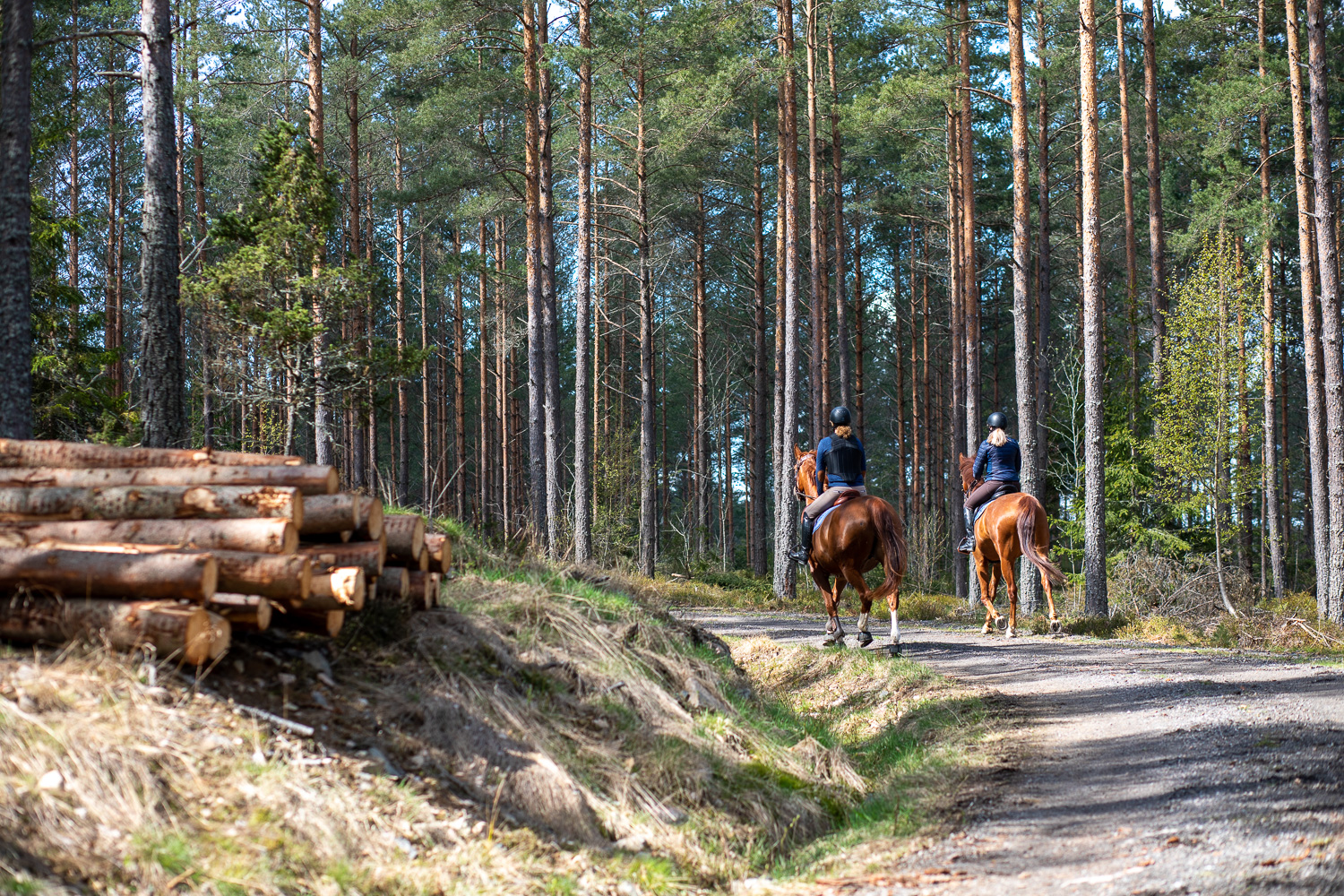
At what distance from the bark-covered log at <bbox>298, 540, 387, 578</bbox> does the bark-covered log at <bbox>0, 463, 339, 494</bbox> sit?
1.21 feet

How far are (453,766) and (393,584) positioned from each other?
1.48 m

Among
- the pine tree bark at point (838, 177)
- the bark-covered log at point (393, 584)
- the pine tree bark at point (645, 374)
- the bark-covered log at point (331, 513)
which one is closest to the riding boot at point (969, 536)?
the bark-covered log at point (393, 584)

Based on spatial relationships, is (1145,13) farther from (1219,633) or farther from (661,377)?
(661,377)

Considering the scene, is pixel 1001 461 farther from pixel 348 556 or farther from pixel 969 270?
pixel 969 270

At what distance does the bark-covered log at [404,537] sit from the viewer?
6707 millimetres

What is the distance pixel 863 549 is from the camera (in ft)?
39.5

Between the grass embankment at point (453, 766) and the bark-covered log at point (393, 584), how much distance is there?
15 centimetres

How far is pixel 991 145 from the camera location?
35125 mm

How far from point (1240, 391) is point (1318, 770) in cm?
1965

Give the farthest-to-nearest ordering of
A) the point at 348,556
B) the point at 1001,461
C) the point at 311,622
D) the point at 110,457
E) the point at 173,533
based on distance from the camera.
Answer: the point at 1001,461
the point at 110,457
the point at 348,556
the point at 311,622
the point at 173,533

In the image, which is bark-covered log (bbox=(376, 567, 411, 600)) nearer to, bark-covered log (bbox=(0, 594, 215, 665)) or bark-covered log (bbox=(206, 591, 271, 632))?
bark-covered log (bbox=(206, 591, 271, 632))

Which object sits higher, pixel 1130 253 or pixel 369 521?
pixel 1130 253

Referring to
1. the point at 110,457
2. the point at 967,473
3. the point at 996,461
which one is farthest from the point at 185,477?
the point at 967,473

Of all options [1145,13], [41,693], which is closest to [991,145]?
[1145,13]
